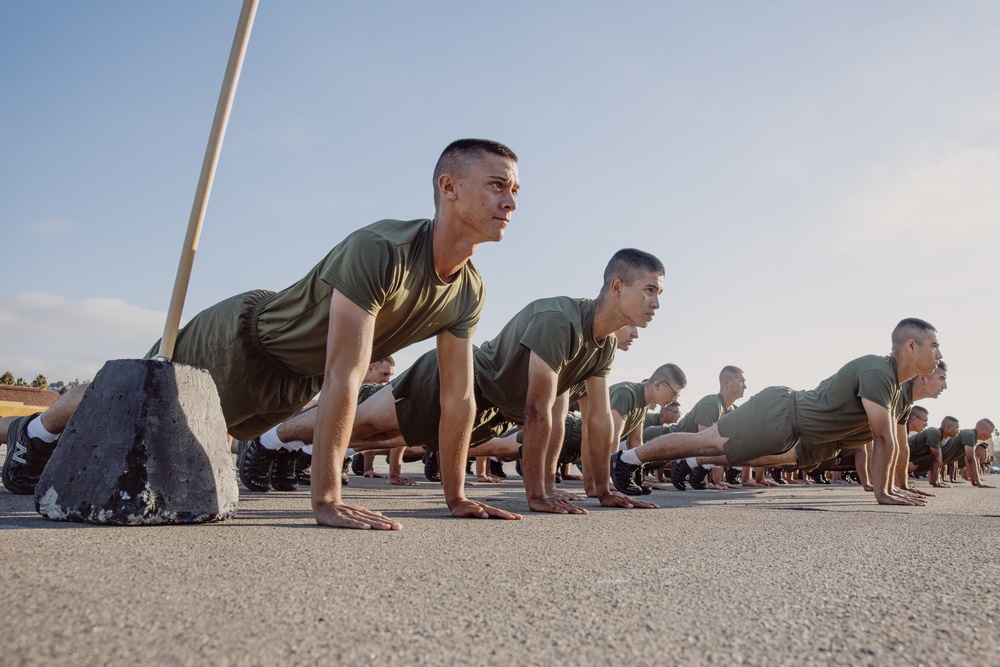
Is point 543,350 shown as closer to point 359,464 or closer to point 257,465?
point 257,465

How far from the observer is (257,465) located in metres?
5.79

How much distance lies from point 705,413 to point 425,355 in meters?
7.57

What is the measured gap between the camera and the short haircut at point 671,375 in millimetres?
10930

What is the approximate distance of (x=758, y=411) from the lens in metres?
8.00

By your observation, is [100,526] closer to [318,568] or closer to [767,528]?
[318,568]

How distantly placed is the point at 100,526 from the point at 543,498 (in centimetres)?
239

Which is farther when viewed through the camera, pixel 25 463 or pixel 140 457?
pixel 25 463

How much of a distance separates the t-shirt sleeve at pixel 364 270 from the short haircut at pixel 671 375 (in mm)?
8150

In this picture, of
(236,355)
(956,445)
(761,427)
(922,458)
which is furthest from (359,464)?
(956,445)

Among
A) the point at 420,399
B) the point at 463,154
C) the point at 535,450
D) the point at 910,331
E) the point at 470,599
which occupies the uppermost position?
the point at 463,154

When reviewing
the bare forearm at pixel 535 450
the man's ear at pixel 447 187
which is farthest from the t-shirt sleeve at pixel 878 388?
the man's ear at pixel 447 187

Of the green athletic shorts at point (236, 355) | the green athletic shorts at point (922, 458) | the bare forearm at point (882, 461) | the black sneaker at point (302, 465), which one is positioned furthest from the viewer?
the green athletic shorts at point (922, 458)

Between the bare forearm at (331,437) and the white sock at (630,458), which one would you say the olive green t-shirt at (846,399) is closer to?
the white sock at (630,458)

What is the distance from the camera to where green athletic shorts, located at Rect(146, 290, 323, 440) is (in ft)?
12.8
